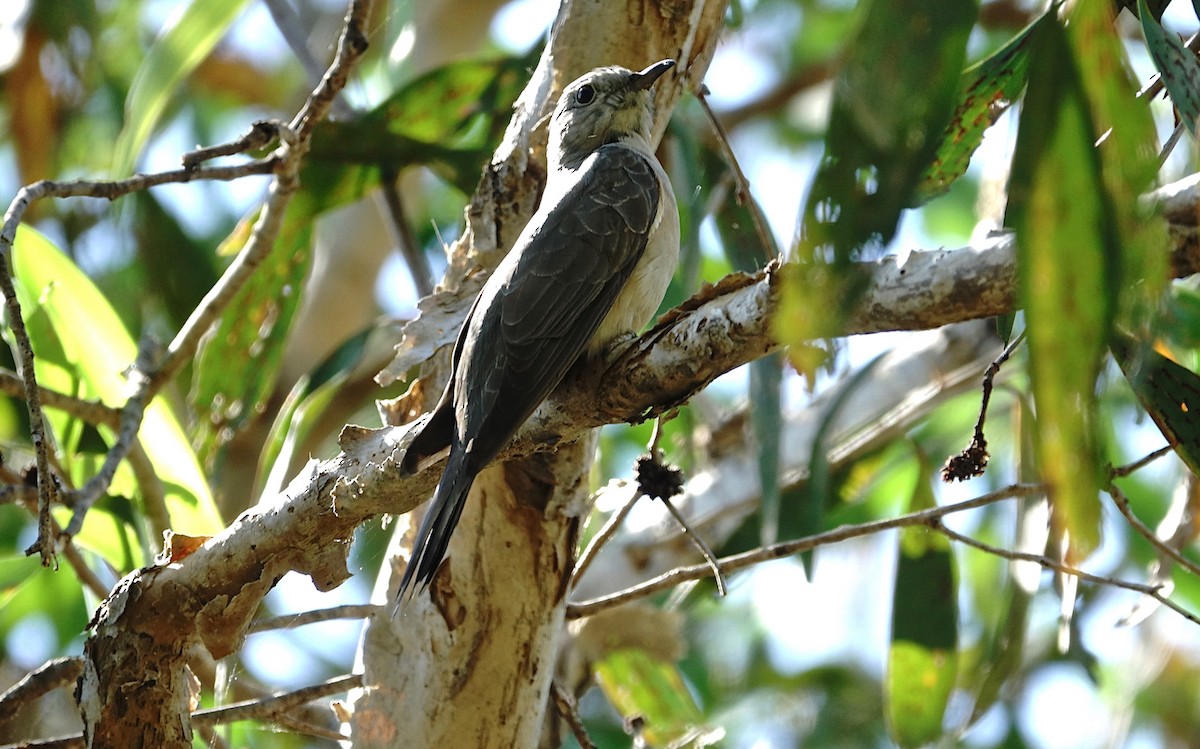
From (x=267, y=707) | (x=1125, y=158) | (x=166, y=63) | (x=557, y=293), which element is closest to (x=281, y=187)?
(x=557, y=293)

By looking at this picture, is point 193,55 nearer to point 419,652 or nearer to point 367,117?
point 367,117

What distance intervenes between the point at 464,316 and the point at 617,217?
1.47 feet

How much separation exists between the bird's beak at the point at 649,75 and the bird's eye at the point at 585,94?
0.39 feet

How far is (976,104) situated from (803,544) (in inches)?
40.1

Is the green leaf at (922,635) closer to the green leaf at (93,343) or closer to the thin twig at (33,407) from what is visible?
the green leaf at (93,343)

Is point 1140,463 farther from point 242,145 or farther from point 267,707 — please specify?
point 242,145

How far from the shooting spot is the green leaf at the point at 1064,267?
1093mm

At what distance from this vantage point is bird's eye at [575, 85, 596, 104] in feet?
10.2

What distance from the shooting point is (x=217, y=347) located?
411 centimetres

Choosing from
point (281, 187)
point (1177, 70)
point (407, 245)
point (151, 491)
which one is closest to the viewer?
point (1177, 70)

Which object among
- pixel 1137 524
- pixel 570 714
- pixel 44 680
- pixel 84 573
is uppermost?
pixel 84 573

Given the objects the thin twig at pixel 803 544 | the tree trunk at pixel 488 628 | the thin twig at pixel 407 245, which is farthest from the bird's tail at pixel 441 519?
the thin twig at pixel 407 245

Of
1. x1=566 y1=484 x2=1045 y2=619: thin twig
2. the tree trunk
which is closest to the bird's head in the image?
the tree trunk

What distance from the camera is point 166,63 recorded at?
167 inches
